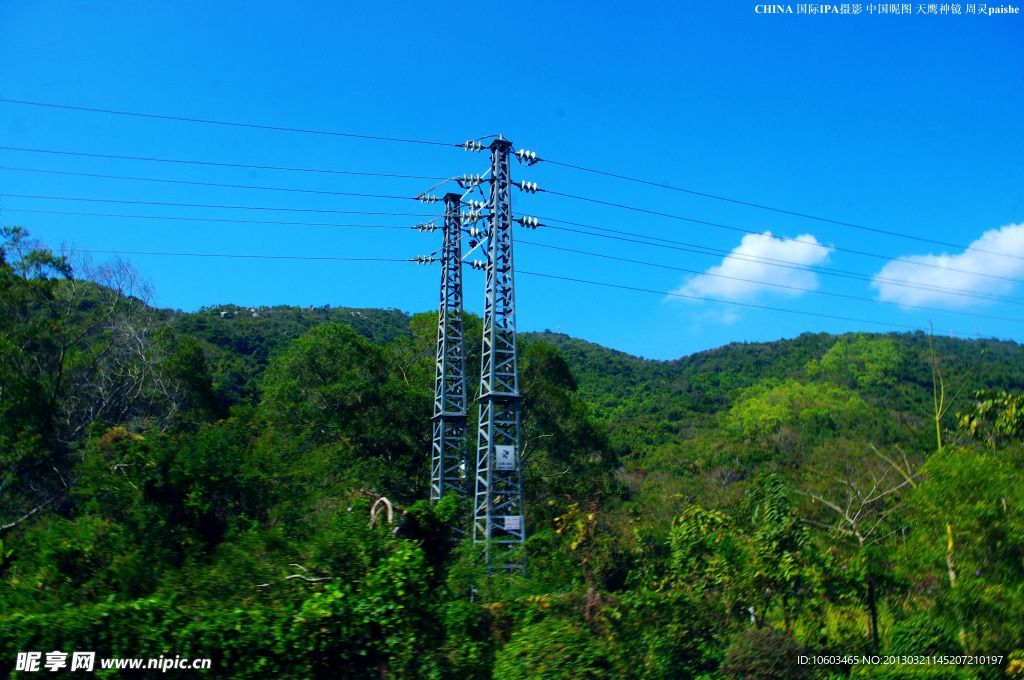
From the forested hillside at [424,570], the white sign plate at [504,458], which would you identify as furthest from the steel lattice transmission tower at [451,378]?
the white sign plate at [504,458]

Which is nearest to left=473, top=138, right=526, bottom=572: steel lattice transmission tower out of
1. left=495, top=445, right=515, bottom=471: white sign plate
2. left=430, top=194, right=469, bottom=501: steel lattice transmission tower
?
left=495, top=445, right=515, bottom=471: white sign plate

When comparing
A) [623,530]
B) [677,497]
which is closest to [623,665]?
[623,530]

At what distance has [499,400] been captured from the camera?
1642 centimetres

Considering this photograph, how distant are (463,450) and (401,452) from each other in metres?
9.69

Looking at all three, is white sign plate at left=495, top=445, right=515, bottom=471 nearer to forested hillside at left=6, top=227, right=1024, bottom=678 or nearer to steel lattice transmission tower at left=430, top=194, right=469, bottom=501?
forested hillside at left=6, top=227, right=1024, bottom=678

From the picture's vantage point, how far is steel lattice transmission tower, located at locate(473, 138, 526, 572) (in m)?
15.7

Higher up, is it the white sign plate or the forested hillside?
the white sign plate

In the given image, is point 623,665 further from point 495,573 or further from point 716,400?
point 716,400

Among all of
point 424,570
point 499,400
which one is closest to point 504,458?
point 499,400

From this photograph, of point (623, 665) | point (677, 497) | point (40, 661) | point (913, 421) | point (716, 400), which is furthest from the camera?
point (716, 400)

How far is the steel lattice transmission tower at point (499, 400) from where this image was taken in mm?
15664

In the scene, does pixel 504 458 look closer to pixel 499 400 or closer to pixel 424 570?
pixel 499 400

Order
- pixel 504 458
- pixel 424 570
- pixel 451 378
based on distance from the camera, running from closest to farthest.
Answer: pixel 424 570
pixel 504 458
pixel 451 378

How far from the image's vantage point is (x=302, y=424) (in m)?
30.4
